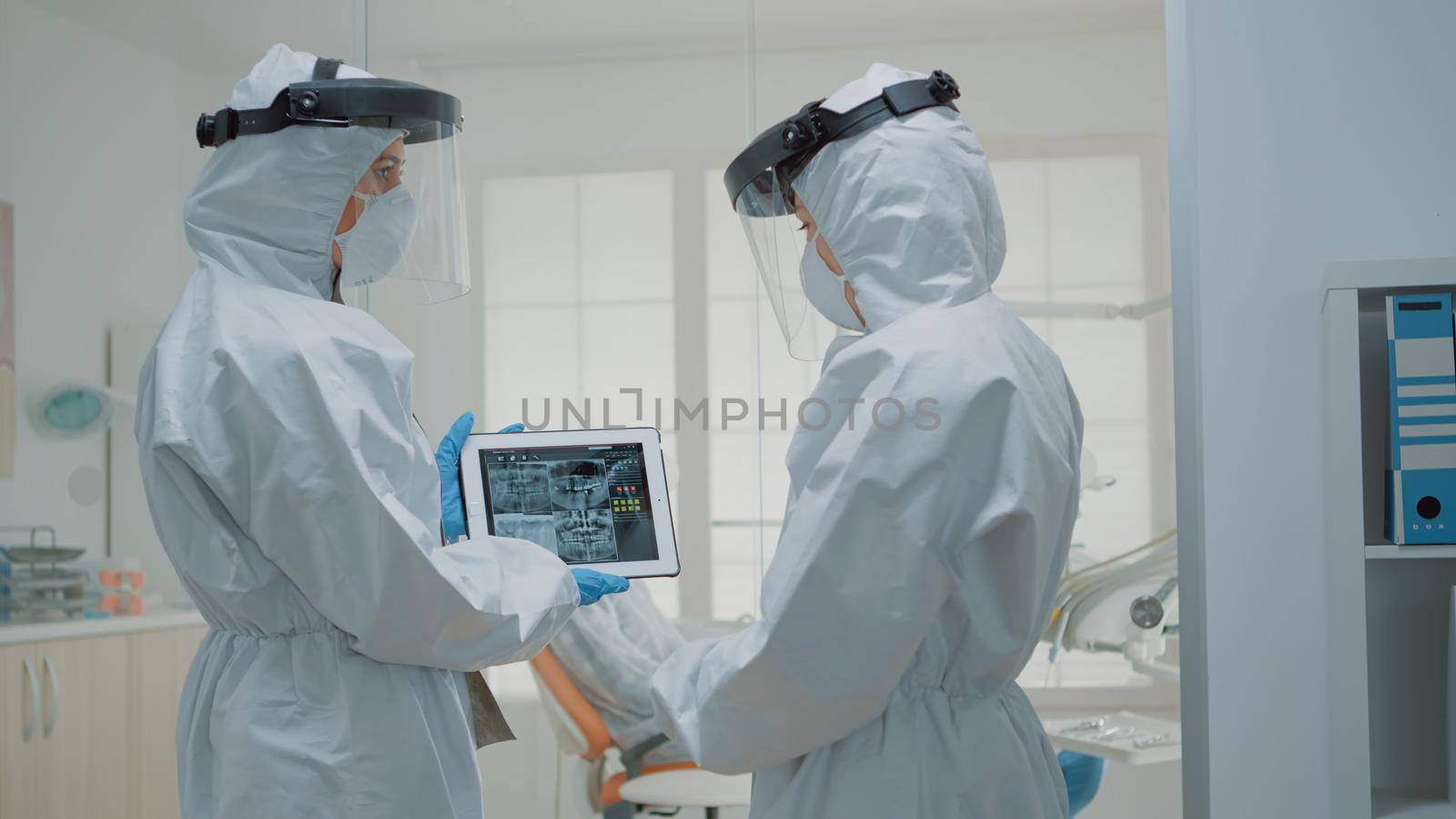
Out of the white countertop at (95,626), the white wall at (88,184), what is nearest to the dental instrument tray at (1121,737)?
the white countertop at (95,626)

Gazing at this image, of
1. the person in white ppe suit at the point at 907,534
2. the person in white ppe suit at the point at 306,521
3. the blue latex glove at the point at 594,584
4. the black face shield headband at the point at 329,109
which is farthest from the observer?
the blue latex glove at the point at 594,584

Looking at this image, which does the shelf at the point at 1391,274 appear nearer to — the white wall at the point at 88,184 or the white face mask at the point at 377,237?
the white face mask at the point at 377,237

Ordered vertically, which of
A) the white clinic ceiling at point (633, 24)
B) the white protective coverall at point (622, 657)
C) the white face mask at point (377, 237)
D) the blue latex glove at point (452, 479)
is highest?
the white clinic ceiling at point (633, 24)

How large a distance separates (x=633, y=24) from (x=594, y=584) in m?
1.27

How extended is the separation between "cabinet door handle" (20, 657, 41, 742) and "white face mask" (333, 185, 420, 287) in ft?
4.56

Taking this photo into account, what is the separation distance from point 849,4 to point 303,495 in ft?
4.96

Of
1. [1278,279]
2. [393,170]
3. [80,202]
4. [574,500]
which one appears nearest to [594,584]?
[574,500]

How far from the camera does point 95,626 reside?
2391 millimetres

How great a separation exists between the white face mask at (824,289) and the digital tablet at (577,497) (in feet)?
1.16

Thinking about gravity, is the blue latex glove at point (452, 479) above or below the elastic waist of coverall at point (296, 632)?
above

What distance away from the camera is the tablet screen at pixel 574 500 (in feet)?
5.19

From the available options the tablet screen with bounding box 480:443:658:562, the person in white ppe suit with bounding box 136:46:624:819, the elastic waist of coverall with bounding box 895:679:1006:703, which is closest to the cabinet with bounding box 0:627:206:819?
the person in white ppe suit with bounding box 136:46:624:819

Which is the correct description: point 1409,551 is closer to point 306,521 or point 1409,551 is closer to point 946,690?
point 946,690

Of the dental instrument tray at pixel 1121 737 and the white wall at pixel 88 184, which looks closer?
the dental instrument tray at pixel 1121 737
